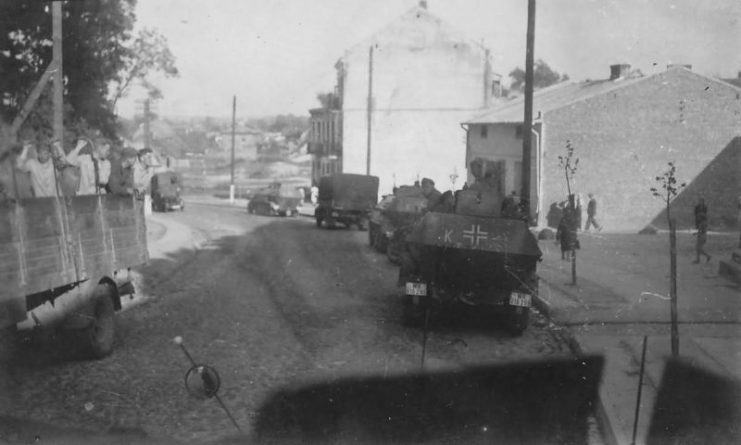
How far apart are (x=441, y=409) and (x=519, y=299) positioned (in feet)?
11.6

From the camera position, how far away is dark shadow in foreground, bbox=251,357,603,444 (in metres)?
6.79

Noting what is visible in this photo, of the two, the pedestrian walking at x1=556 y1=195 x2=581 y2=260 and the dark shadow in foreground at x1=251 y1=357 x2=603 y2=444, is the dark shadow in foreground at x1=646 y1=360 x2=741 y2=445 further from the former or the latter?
the pedestrian walking at x1=556 y1=195 x2=581 y2=260

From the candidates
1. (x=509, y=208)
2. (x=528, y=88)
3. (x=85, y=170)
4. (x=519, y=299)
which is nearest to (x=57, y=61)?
(x=85, y=170)

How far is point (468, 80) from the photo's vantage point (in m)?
45.7

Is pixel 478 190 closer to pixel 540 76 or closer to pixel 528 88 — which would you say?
pixel 528 88

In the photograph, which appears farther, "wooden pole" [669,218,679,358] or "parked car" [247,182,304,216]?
"parked car" [247,182,304,216]

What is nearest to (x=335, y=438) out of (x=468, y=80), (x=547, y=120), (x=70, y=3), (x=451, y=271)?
(x=451, y=271)

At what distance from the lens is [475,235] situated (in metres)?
10.9

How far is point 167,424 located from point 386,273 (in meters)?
10.5

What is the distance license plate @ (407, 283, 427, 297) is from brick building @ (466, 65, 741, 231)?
19.4 m

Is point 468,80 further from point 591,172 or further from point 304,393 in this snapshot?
point 304,393

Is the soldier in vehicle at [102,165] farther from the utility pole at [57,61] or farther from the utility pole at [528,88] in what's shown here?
the utility pole at [528,88]

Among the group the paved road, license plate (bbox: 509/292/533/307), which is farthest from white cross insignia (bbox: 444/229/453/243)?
the paved road

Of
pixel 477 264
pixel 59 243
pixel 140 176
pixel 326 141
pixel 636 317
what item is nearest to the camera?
pixel 59 243
